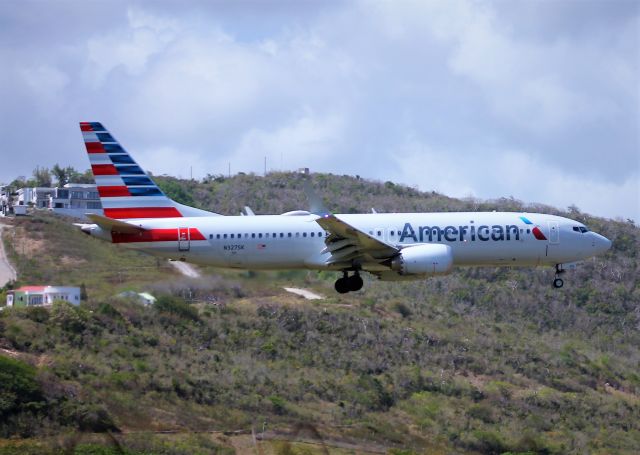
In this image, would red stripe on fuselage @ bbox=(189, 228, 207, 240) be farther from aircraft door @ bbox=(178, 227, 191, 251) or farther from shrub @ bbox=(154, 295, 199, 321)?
shrub @ bbox=(154, 295, 199, 321)

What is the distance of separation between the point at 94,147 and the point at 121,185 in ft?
8.48

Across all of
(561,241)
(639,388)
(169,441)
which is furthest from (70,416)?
(639,388)

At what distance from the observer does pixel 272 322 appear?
77.7 metres

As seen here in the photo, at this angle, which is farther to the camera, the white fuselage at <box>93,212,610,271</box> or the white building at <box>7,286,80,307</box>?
the white building at <box>7,286,80,307</box>

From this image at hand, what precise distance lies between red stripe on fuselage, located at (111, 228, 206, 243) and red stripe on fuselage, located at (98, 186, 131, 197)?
12.2ft

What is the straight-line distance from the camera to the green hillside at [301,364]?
55.2m

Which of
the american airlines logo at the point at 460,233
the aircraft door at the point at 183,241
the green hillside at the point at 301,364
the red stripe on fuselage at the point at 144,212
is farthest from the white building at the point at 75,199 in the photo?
the american airlines logo at the point at 460,233

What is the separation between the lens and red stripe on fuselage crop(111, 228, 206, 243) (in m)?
51.5

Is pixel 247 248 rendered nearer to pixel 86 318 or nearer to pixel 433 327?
pixel 86 318

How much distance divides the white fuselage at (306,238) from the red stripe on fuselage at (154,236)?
0.04m

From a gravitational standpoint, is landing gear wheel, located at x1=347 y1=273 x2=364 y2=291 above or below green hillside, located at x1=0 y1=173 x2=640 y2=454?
above

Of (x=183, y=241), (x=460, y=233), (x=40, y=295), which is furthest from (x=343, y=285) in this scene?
(x=40, y=295)

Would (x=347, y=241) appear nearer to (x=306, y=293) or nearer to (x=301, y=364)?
(x=301, y=364)

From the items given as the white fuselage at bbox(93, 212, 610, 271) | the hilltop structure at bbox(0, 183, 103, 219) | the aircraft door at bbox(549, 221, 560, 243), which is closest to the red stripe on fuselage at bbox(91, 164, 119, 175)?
the white fuselage at bbox(93, 212, 610, 271)
